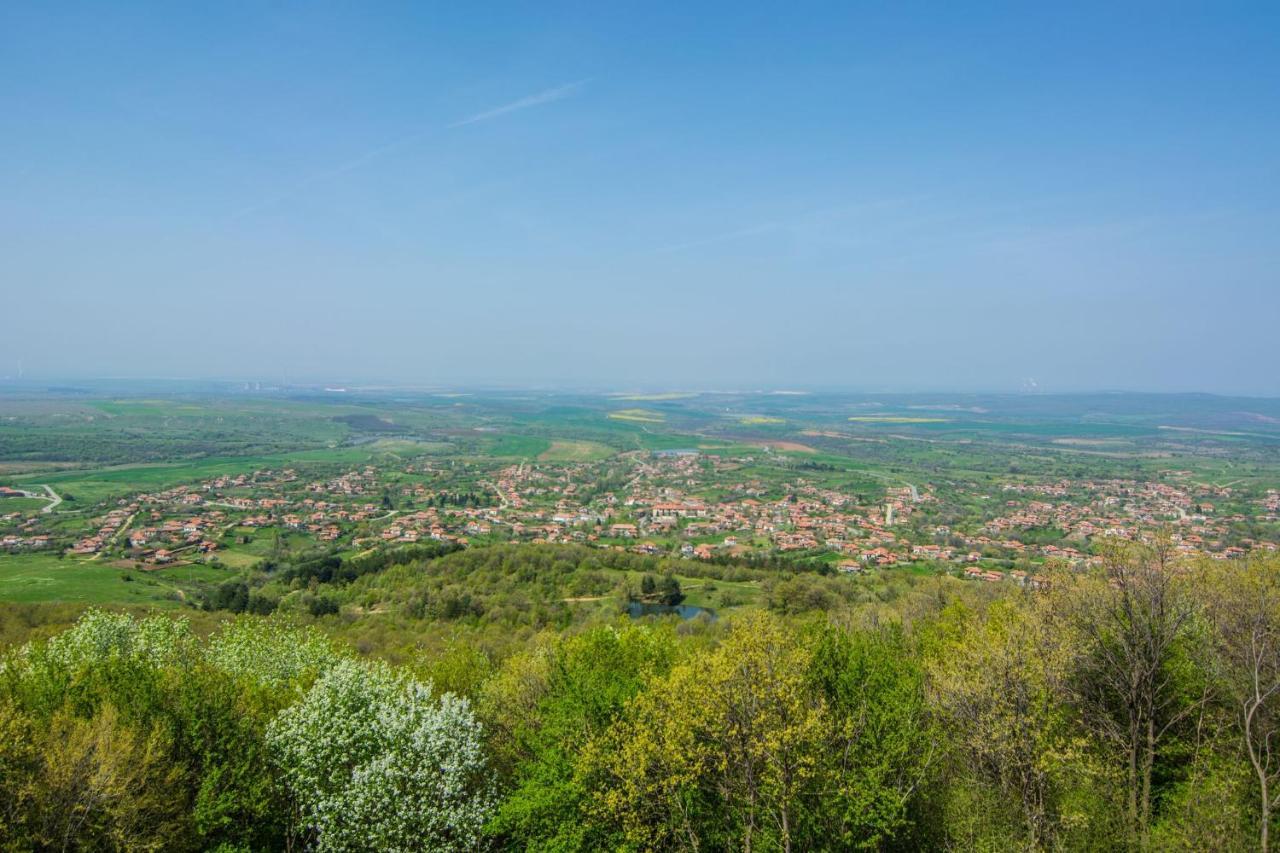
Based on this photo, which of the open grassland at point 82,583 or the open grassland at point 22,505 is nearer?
the open grassland at point 82,583

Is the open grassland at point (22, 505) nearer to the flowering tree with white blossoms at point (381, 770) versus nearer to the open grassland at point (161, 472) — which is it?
the open grassland at point (161, 472)

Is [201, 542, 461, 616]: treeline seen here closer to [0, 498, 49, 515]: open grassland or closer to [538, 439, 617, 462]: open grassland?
[0, 498, 49, 515]: open grassland

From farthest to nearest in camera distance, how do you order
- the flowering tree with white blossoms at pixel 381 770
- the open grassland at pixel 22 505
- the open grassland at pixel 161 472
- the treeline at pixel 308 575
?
the open grassland at pixel 161 472, the open grassland at pixel 22 505, the treeline at pixel 308 575, the flowering tree with white blossoms at pixel 381 770

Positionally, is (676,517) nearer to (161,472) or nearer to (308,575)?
(308,575)

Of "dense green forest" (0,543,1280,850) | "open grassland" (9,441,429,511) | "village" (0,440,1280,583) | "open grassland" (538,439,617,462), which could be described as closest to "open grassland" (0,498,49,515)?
"open grassland" (9,441,429,511)

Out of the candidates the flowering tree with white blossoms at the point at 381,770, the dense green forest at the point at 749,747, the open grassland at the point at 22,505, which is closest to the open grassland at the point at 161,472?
the open grassland at the point at 22,505

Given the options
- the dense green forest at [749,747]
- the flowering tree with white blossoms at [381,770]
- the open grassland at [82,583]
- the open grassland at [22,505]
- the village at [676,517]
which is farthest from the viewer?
the open grassland at [22,505]

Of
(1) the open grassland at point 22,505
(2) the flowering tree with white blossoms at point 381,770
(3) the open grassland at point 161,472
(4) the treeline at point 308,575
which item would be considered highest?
(2) the flowering tree with white blossoms at point 381,770
